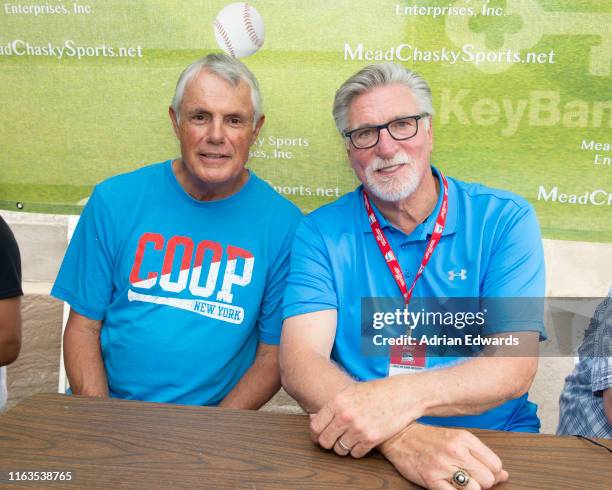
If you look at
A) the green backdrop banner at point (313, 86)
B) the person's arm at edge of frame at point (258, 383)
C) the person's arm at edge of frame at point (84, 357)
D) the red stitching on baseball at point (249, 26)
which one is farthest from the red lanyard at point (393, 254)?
the red stitching on baseball at point (249, 26)

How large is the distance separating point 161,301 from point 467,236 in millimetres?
1004

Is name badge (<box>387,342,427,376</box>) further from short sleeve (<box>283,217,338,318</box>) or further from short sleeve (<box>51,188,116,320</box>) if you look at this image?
short sleeve (<box>51,188,116,320</box>)

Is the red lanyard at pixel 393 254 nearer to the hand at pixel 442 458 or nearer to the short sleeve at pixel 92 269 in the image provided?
the hand at pixel 442 458

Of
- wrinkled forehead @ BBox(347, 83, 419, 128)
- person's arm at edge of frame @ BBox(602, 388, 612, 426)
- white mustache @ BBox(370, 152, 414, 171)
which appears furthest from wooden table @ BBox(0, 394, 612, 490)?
wrinkled forehead @ BBox(347, 83, 419, 128)

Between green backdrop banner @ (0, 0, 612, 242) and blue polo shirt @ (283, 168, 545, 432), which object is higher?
green backdrop banner @ (0, 0, 612, 242)

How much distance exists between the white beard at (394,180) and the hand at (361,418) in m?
0.69

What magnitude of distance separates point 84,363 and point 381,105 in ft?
4.25

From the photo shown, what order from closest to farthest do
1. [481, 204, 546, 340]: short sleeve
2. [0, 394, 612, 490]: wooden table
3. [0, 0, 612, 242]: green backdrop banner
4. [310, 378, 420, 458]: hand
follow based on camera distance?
[0, 394, 612, 490]: wooden table < [310, 378, 420, 458]: hand < [481, 204, 546, 340]: short sleeve < [0, 0, 612, 242]: green backdrop banner

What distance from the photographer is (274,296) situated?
6.66 ft

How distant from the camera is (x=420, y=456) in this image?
3.76ft

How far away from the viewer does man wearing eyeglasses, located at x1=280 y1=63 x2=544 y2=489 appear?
1579mm

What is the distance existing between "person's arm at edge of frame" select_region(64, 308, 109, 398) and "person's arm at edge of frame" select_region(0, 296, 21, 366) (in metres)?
0.18

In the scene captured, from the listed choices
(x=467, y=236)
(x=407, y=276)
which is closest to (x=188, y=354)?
(x=407, y=276)

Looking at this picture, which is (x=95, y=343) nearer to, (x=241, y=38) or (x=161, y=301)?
(x=161, y=301)
